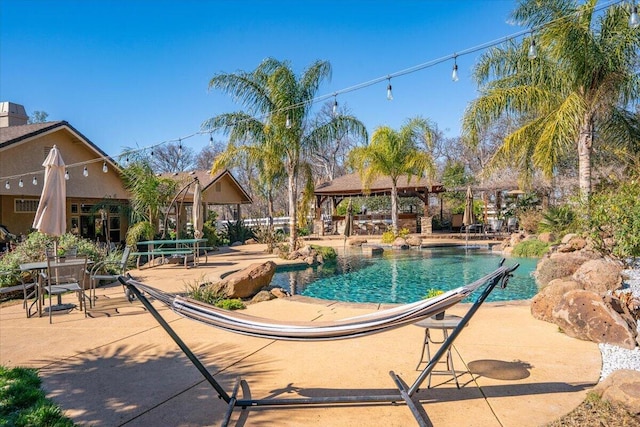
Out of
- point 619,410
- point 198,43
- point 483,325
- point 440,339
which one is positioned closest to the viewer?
point 619,410

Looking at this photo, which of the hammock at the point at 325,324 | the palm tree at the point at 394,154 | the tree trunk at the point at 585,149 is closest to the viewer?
the hammock at the point at 325,324

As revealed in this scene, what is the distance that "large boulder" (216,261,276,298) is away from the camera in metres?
7.12

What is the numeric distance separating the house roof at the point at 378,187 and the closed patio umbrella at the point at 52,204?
56.9 feet

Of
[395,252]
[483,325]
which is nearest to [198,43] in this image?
[395,252]

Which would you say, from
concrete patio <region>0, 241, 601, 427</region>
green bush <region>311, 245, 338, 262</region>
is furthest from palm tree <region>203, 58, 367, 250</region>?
concrete patio <region>0, 241, 601, 427</region>

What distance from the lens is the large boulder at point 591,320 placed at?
4.32 meters

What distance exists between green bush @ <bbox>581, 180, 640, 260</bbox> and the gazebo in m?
14.7

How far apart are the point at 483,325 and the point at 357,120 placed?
455 inches

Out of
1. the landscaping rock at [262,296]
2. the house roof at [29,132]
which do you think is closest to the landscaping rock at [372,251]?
the landscaping rock at [262,296]

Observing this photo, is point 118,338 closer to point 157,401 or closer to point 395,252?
point 157,401

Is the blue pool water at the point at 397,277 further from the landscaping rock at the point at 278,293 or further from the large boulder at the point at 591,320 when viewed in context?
the large boulder at the point at 591,320

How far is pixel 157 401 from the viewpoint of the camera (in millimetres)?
3215

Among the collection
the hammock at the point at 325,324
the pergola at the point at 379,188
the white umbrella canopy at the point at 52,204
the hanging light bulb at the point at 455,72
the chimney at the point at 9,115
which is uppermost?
the chimney at the point at 9,115

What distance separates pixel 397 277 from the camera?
36.2 ft
